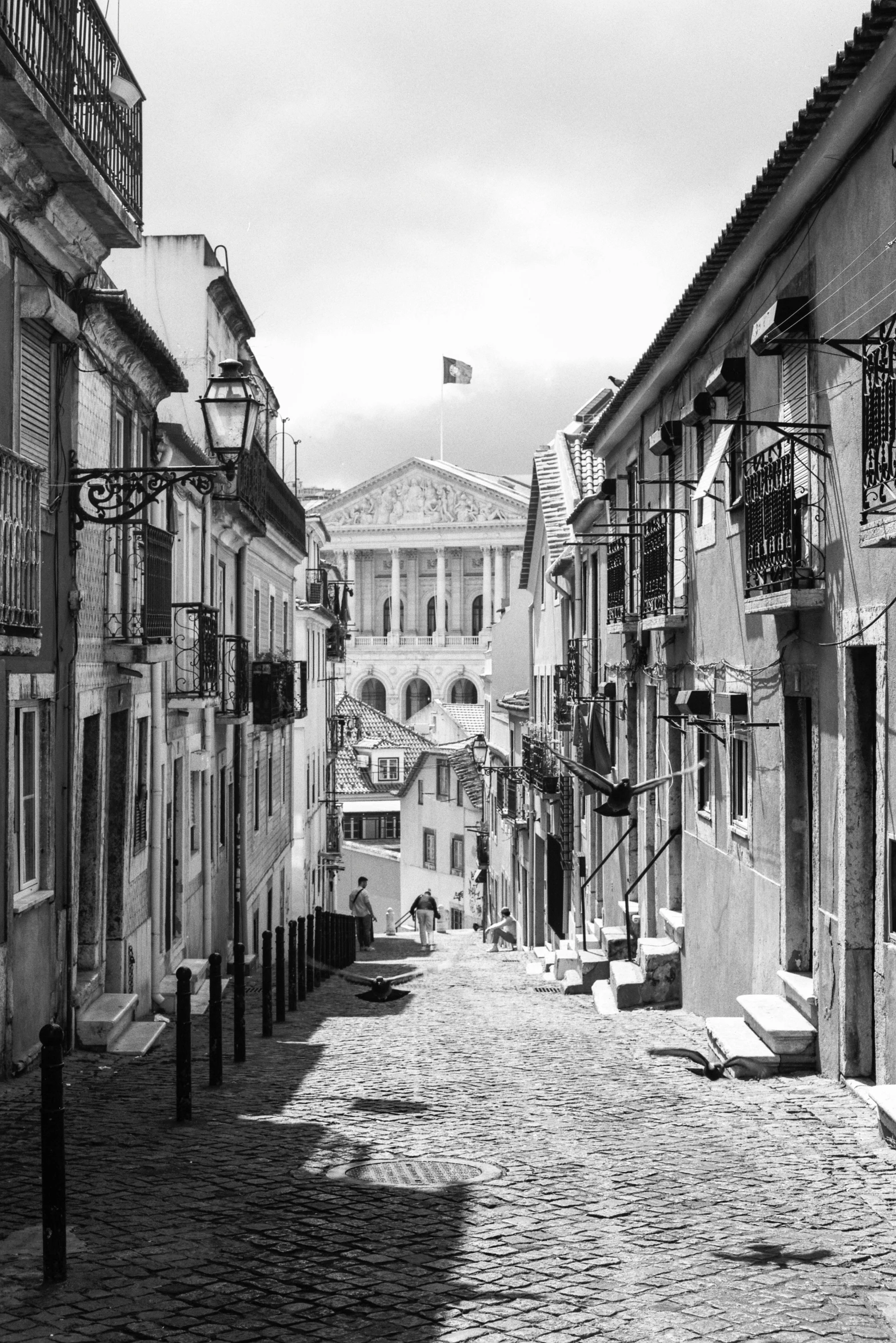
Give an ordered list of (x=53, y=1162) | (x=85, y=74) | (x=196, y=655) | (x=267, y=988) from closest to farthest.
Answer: (x=53, y=1162), (x=85, y=74), (x=267, y=988), (x=196, y=655)

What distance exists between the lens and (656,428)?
52.8 ft

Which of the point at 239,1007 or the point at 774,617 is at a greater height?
the point at 774,617

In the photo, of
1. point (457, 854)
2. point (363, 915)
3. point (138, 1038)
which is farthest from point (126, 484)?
point (457, 854)

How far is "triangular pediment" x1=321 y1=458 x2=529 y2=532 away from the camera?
9138cm

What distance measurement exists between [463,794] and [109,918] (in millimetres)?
37179

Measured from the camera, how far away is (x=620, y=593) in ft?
58.7

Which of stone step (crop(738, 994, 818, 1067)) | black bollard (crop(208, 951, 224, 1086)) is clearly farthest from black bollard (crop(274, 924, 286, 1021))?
stone step (crop(738, 994, 818, 1067))

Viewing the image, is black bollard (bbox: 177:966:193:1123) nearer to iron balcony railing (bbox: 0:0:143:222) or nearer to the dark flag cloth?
iron balcony railing (bbox: 0:0:143:222)

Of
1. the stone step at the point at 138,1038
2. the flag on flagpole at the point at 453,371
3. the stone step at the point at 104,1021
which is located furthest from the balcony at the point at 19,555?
the flag on flagpole at the point at 453,371

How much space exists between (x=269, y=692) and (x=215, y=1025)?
13.5 metres

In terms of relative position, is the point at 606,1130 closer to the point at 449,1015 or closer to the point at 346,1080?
the point at 346,1080

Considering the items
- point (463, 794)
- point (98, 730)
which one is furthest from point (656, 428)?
point (463, 794)

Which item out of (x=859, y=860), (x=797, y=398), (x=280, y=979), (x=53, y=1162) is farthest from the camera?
(x=280, y=979)

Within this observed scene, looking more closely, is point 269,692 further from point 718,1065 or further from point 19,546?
point 19,546
